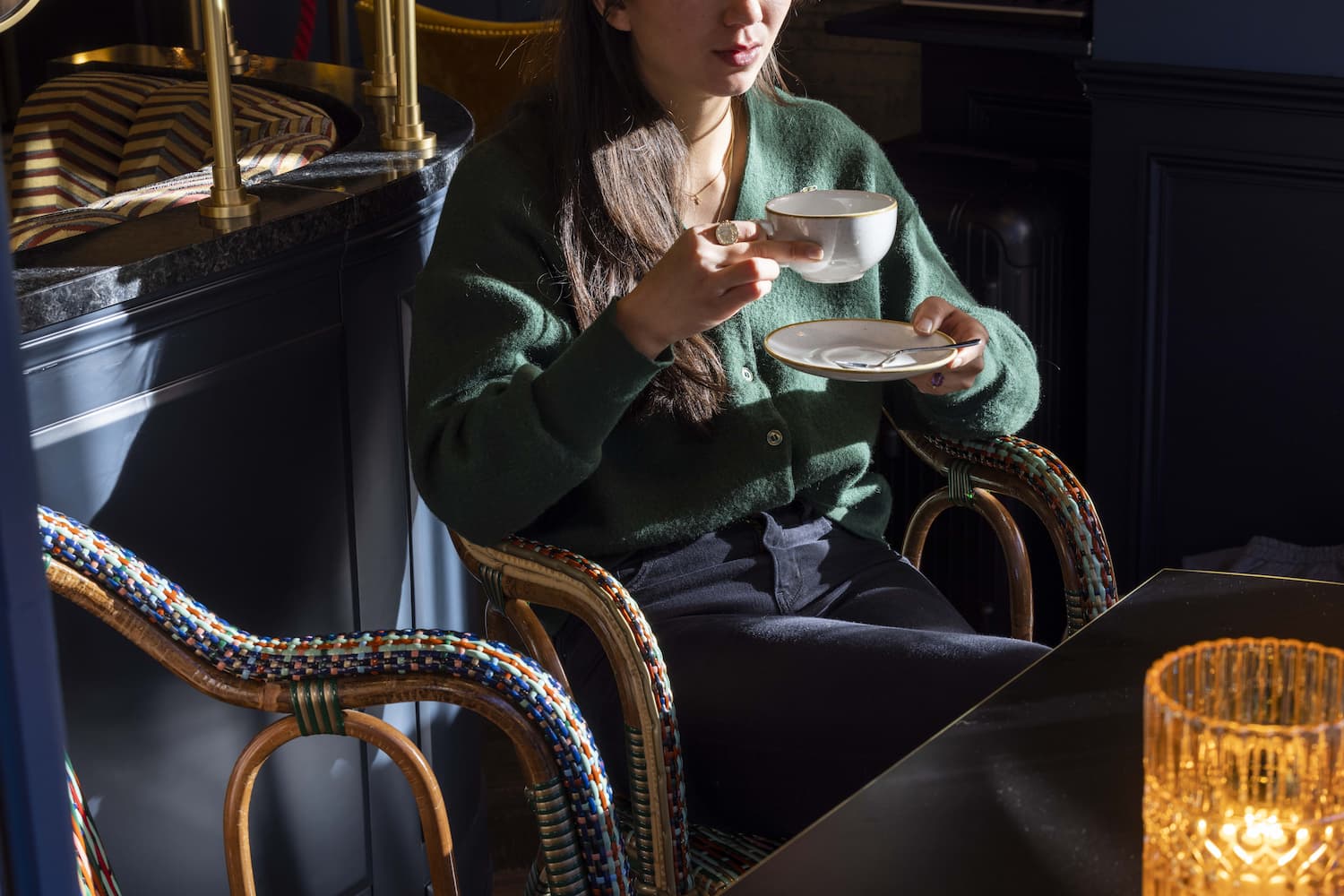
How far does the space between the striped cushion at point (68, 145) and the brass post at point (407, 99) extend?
103 centimetres

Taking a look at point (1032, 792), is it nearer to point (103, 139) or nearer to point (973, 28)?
point (973, 28)

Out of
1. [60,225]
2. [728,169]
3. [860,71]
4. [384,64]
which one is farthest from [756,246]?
[860,71]

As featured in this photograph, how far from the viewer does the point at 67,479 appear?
53.9 inches

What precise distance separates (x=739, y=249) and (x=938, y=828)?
554 mm

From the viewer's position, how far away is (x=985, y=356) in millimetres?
1544

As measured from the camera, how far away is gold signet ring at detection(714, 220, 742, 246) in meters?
1.29

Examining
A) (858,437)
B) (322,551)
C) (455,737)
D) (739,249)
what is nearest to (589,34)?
(739,249)

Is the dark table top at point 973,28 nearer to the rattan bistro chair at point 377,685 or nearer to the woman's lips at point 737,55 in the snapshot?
the woman's lips at point 737,55

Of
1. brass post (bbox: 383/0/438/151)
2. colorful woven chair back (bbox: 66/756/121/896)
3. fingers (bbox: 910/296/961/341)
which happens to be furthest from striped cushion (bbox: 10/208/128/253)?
fingers (bbox: 910/296/961/341)

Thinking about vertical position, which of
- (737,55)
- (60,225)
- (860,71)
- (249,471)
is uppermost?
(737,55)

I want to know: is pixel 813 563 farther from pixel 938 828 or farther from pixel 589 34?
pixel 938 828

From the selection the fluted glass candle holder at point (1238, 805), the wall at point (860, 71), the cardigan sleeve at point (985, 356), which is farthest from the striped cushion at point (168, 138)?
the fluted glass candle holder at point (1238, 805)

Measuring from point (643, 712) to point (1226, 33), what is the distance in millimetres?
1380

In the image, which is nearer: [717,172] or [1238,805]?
[1238,805]
